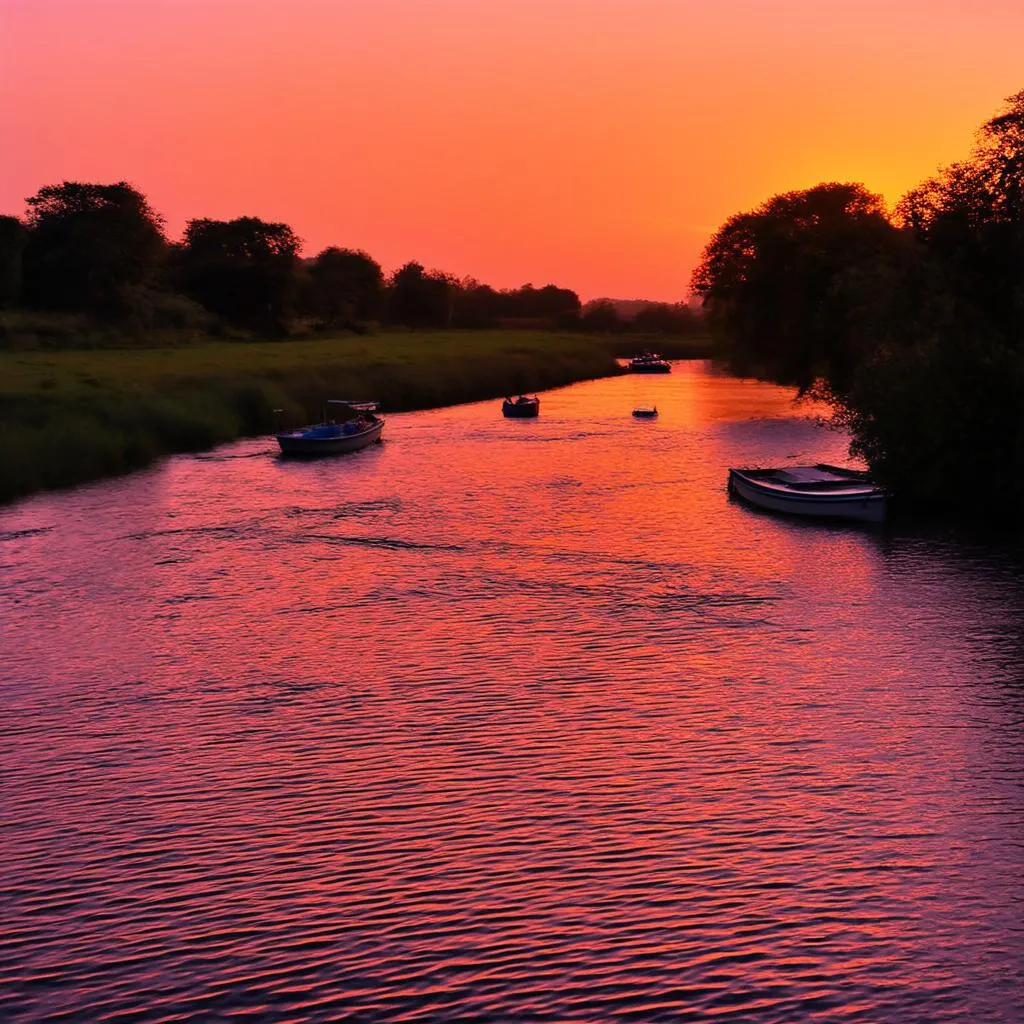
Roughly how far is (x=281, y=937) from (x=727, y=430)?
70.3 m

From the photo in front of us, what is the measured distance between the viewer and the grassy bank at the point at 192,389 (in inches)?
2206

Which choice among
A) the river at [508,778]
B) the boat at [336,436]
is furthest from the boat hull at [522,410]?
the river at [508,778]

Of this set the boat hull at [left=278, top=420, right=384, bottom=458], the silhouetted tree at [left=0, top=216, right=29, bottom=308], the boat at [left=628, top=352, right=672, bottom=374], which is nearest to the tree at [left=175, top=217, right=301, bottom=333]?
the silhouetted tree at [left=0, top=216, right=29, bottom=308]

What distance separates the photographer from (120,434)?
60031 mm

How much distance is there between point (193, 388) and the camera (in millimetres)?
75500

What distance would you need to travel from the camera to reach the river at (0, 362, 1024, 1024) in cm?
1450

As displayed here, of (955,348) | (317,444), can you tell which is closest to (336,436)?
(317,444)

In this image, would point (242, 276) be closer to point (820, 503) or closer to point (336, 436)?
point (336, 436)

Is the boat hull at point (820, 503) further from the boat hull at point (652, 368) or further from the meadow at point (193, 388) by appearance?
the boat hull at point (652, 368)

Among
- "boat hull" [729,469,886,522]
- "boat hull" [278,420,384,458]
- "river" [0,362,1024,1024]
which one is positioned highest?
"boat hull" [278,420,384,458]

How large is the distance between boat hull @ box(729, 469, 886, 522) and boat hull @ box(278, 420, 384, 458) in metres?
23.3

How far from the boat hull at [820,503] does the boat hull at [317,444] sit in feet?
76.3

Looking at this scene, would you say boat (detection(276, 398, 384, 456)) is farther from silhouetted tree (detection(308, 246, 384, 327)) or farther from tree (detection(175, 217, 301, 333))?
silhouetted tree (detection(308, 246, 384, 327))

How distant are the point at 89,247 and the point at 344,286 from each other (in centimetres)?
7265
